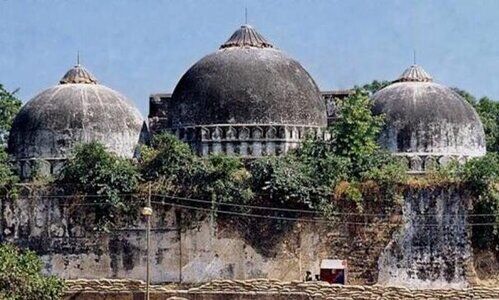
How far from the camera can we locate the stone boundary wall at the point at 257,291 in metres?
30.8

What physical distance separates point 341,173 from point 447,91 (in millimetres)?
5182

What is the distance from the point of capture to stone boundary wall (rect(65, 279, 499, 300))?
30797mm

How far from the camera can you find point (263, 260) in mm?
33031

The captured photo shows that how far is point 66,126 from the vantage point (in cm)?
3588

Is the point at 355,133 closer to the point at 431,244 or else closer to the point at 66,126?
the point at 431,244

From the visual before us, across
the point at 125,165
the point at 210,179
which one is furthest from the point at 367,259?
the point at 125,165

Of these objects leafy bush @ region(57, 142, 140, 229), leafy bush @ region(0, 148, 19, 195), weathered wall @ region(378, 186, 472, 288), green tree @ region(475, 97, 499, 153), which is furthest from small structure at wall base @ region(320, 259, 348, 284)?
green tree @ region(475, 97, 499, 153)

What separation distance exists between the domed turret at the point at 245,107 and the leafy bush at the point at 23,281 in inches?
265

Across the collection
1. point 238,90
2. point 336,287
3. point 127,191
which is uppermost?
point 238,90

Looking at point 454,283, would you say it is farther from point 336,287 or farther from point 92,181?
point 92,181

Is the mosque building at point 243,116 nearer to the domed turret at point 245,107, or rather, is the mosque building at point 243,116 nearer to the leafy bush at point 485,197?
the domed turret at point 245,107

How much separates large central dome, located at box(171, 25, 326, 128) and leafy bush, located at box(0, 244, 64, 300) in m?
7.29

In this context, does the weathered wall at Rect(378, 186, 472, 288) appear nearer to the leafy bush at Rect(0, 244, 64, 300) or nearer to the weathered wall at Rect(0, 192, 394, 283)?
the weathered wall at Rect(0, 192, 394, 283)

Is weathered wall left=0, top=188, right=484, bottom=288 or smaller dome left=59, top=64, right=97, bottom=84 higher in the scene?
smaller dome left=59, top=64, right=97, bottom=84
